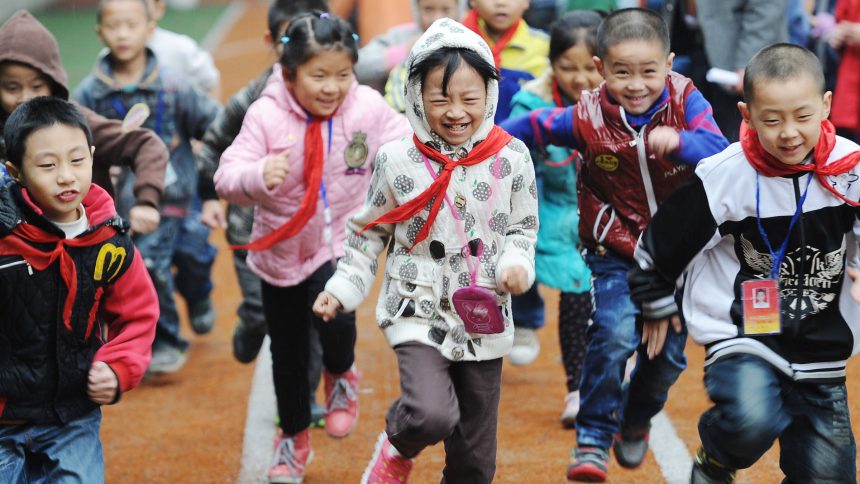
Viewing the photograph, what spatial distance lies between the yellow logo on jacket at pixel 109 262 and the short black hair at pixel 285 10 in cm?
273

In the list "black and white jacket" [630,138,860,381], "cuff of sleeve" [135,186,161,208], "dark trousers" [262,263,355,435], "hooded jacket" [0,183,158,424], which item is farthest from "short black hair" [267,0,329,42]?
"black and white jacket" [630,138,860,381]

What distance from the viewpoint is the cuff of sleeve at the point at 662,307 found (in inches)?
192

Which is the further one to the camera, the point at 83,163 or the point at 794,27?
the point at 794,27

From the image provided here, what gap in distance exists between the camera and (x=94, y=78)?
25.7ft

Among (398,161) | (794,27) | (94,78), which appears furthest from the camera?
(794,27)

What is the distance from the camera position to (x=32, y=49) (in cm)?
598

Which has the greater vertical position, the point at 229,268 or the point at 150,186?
the point at 150,186

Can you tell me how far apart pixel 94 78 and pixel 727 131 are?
11.9 ft

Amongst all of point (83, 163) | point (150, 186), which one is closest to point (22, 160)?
point (83, 163)

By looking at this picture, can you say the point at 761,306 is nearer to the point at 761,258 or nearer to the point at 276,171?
the point at 761,258

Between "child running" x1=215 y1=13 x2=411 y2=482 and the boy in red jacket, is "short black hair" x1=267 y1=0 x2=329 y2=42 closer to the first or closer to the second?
"child running" x1=215 y1=13 x2=411 y2=482

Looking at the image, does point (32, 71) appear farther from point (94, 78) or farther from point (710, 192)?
point (710, 192)

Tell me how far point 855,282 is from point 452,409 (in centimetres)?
143

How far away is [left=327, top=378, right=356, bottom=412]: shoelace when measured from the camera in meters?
6.56
